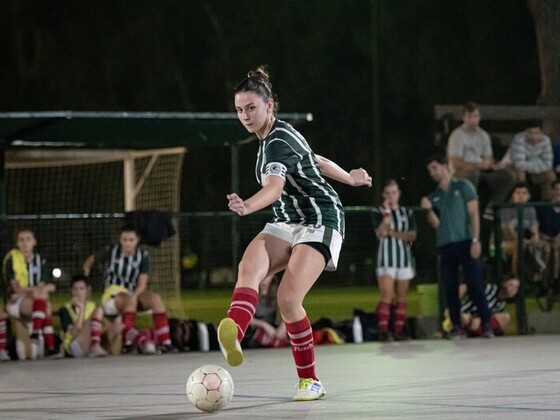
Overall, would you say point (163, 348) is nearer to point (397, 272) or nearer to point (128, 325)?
point (128, 325)

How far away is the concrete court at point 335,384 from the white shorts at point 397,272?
96cm

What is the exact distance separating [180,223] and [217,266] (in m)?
1.96

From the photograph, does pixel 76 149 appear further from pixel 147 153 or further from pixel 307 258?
pixel 307 258

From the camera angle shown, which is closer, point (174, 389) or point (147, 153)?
point (174, 389)

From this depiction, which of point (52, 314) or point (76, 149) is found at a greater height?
point (76, 149)

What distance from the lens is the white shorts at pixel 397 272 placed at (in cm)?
1487

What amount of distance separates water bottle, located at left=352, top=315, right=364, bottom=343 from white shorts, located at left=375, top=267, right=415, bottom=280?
0.55 metres

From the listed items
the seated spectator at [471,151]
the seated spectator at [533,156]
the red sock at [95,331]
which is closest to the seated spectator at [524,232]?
the seated spectator at [471,151]

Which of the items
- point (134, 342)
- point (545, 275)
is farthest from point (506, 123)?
point (134, 342)

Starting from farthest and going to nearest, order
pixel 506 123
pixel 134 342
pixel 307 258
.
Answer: pixel 506 123 < pixel 134 342 < pixel 307 258

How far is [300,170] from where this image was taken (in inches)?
331

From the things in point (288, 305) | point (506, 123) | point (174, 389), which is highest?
point (506, 123)

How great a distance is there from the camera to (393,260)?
14.9 metres

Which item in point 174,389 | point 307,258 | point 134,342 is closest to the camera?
point 307,258
